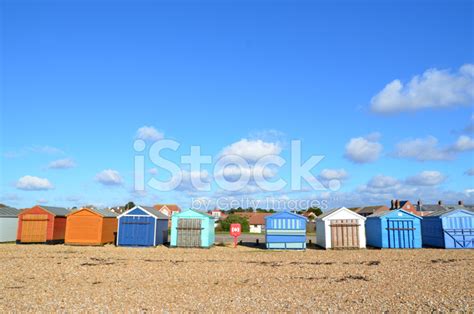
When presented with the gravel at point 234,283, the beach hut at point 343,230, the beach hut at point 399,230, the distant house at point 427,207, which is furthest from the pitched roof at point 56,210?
the distant house at point 427,207

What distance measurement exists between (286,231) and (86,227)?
1582cm

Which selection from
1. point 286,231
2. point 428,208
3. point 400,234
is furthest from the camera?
point 428,208

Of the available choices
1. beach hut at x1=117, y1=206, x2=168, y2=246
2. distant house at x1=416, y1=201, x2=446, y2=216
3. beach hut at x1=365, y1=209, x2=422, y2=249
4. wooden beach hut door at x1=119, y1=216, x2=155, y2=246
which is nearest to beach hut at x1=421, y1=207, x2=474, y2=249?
beach hut at x1=365, y1=209, x2=422, y2=249

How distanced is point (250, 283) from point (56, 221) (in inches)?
958

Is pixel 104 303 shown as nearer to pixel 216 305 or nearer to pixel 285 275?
pixel 216 305

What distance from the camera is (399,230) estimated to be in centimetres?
2889

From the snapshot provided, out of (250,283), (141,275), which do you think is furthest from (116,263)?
(250,283)

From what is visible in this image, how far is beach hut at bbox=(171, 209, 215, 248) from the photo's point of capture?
29172mm

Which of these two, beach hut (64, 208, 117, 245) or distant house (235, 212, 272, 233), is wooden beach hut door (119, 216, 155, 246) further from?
distant house (235, 212, 272, 233)

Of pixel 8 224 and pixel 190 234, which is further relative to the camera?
pixel 8 224

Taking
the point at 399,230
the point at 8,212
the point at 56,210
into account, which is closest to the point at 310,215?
the point at 399,230

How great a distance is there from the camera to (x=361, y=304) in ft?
36.7

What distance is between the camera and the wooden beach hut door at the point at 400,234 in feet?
94.1

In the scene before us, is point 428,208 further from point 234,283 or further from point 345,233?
point 234,283
